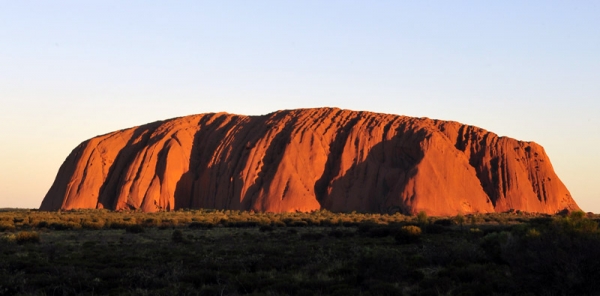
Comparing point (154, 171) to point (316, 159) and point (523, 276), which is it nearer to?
point (316, 159)

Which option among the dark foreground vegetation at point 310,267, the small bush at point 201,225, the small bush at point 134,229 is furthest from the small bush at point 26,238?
the small bush at point 201,225

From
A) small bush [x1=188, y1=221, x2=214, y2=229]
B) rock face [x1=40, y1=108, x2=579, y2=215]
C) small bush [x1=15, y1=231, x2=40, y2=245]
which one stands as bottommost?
small bush [x1=188, y1=221, x2=214, y2=229]

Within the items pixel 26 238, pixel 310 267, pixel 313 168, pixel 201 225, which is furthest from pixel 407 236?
pixel 313 168

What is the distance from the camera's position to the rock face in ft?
194

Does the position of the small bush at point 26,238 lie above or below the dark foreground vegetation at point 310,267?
below

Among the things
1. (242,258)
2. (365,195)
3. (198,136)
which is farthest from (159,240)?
(198,136)

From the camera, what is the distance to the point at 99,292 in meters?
13.1

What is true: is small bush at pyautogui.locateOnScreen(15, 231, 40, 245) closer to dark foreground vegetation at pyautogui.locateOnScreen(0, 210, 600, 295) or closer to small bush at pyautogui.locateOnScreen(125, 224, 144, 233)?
dark foreground vegetation at pyautogui.locateOnScreen(0, 210, 600, 295)

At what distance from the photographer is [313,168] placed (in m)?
62.5

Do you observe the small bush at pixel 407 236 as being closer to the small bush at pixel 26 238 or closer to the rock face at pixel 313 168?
the small bush at pixel 26 238

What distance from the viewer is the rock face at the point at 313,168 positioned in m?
59.0

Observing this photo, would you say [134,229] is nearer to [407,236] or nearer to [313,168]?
[407,236]

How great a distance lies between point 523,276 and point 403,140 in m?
52.3

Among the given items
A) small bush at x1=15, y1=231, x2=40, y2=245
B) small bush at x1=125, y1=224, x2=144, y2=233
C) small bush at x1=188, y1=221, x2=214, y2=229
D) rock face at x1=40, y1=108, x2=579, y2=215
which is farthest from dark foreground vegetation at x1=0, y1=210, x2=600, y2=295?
rock face at x1=40, y1=108, x2=579, y2=215
